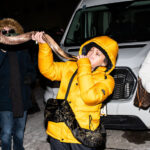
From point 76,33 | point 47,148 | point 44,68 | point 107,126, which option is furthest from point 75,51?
point 44,68

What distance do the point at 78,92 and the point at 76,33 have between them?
3084 millimetres

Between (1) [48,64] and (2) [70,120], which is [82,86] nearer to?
(2) [70,120]

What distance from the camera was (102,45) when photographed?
7.97 ft

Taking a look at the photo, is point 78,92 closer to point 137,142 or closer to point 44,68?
point 44,68

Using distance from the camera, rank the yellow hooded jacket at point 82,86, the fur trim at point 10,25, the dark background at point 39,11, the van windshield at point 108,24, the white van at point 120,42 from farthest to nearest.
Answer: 1. the dark background at point 39,11
2. the van windshield at point 108,24
3. the white van at point 120,42
4. the fur trim at point 10,25
5. the yellow hooded jacket at point 82,86

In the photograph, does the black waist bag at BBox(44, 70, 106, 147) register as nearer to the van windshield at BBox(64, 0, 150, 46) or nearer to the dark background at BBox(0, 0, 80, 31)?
the van windshield at BBox(64, 0, 150, 46)

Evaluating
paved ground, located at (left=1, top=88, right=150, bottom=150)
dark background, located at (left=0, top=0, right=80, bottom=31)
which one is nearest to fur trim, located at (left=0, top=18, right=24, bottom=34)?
paved ground, located at (left=1, top=88, right=150, bottom=150)

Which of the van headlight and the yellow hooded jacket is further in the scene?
the van headlight

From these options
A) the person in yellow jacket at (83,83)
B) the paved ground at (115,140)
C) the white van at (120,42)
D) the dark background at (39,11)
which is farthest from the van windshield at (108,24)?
the dark background at (39,11)

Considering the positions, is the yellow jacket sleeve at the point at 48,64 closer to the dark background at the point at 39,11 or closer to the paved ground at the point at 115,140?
the paved ground at the point at 115,140

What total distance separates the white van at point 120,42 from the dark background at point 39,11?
17.8m

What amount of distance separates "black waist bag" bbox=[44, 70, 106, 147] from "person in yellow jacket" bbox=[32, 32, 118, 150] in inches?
1.6

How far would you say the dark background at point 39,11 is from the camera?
22.8m

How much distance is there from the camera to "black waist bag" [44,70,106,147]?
7.66ft
